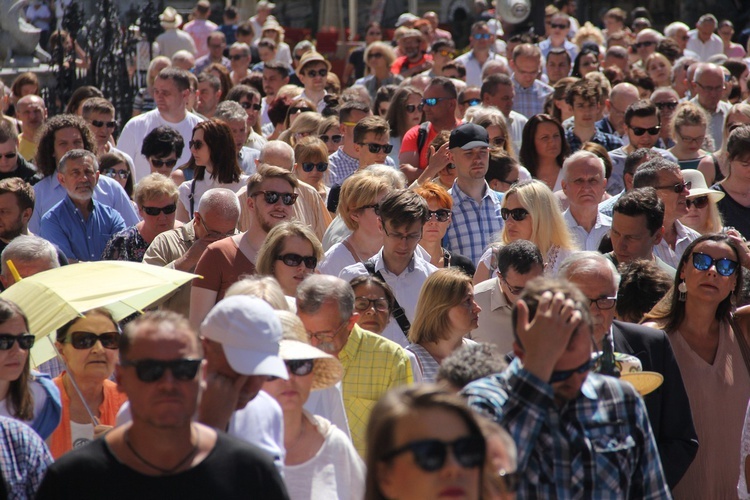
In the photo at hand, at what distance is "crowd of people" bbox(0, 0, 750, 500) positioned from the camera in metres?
3.24

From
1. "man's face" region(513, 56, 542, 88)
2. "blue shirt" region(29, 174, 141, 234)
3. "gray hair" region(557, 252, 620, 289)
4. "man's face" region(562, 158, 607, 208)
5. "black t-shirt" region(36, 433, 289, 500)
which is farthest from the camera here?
"man's face" region(513, 56, 542, 88)

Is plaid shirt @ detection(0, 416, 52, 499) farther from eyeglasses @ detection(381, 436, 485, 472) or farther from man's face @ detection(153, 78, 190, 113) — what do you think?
man's face @ detection(153, 78, 190, 113)

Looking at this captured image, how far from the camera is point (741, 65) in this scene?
16.0 meters

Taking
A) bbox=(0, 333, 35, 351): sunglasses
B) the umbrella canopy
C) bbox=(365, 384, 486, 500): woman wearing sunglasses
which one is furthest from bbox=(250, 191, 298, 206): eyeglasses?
bbox=(365, 384, 486, 500): woman wearing sunglasses

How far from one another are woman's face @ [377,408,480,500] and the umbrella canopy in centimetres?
224

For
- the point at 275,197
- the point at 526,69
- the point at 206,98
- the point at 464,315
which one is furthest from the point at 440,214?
the point at 526,69

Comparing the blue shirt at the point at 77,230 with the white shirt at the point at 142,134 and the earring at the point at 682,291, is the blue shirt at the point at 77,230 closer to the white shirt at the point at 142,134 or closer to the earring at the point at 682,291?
the white shirt at the point at 142,134

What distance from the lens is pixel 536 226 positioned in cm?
694

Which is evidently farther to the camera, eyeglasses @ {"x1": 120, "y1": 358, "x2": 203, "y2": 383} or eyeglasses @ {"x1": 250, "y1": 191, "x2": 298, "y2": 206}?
eyeglasses @ {"x1": 250, "y1": 191, "x2": 298, "y2": 206}

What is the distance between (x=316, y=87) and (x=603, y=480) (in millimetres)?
10640

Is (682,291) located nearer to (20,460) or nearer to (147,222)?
(20,460)

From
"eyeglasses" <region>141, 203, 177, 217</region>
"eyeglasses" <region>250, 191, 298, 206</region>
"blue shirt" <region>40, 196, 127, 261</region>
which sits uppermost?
"eyeglasses" <region>250, 191, 298, 206</region>

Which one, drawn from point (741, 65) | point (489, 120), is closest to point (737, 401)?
point (489, 120)

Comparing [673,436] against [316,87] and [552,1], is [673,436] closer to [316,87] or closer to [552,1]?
[316,87]
